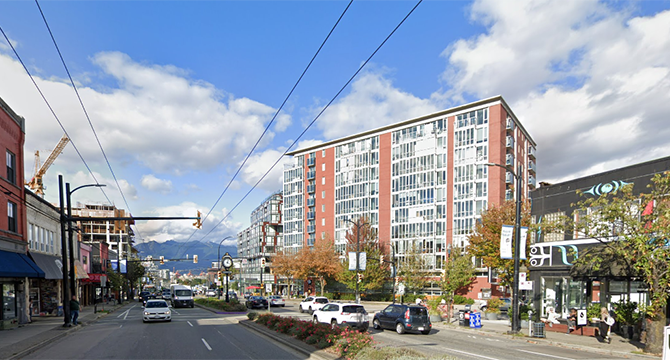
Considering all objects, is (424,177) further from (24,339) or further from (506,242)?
(24,339)

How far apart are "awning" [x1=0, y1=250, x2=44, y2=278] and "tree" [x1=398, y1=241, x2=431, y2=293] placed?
4883cm

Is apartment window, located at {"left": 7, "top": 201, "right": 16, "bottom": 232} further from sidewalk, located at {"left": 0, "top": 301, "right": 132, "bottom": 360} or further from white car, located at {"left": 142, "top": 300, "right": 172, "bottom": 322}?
white car, located at {"left": 142, "top": 300, "right": 172, "bottom": 322}

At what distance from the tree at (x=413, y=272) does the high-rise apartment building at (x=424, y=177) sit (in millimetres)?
3900

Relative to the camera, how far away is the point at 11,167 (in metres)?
29.7

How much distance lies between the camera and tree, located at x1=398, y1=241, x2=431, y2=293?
6738 centimetres

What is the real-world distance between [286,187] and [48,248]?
250 ft

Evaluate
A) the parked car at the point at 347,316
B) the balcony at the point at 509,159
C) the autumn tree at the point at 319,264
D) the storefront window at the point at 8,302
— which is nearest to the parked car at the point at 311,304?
the parked car at the point at 347,316

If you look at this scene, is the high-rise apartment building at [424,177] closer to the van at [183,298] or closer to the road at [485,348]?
the van at [183,298]

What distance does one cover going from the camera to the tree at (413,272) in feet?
221

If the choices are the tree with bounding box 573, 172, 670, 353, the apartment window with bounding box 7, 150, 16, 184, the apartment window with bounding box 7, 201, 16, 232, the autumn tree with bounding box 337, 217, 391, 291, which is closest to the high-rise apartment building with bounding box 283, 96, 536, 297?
the autumn tree with bounding box 337, 217, 391, 291

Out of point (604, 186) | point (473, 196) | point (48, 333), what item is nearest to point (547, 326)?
point (604, 186)

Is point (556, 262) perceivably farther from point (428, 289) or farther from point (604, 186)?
point (428, 289)

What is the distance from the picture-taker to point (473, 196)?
237 feet

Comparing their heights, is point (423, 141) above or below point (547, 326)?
above
